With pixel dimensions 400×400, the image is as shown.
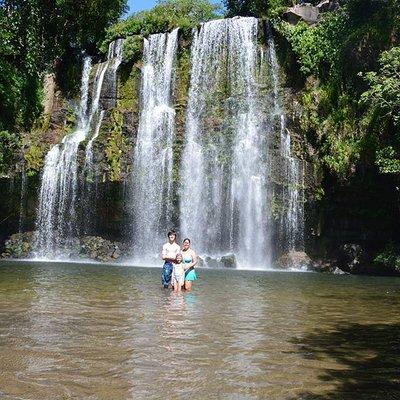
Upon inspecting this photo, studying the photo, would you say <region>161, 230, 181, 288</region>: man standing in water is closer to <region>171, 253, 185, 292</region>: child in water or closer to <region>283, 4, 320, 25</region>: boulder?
<region>171, 253, 185, 292</region>: child in water

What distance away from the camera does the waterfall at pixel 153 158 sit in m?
25.7

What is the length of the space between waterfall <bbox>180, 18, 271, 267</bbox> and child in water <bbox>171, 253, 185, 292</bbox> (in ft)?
42.7

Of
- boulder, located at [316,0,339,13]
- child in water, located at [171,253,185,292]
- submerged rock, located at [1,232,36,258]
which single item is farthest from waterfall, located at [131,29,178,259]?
child in water, located at [171,253,185,292]

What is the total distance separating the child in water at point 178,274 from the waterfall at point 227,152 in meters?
13.0

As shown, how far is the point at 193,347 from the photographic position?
19.0 feet

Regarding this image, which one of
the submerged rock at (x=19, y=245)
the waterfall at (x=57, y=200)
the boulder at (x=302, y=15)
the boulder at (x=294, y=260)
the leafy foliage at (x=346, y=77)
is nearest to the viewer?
the leafy foliage at (x=346, y=77)

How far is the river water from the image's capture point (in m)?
4.35

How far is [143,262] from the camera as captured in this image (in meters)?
24.6

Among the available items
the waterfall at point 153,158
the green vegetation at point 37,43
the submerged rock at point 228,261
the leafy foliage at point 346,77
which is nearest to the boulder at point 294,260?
the submerged rock at point 228,261

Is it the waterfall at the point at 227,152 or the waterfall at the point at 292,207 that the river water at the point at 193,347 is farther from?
the waterfall at the point at 227,152

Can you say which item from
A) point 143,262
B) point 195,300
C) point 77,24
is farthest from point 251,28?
point 195,300

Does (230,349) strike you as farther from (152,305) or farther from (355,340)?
(152,305)

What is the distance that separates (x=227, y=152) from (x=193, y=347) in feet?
67.3

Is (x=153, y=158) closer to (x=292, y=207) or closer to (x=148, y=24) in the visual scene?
(x=292, y=207)
